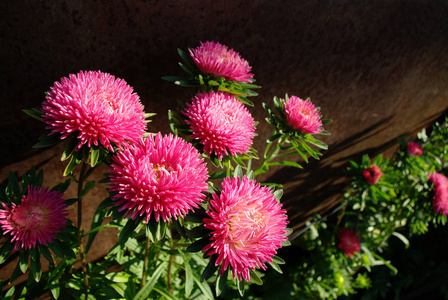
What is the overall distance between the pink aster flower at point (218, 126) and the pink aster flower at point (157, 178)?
131mm

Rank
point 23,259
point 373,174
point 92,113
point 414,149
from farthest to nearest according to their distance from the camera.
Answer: point 414,149
point 373,174
point 23,259
point 92,113

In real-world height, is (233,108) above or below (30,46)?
below

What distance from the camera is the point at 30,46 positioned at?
104 centimetres

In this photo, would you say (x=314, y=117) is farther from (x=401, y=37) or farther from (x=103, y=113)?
(x=401, y=37)

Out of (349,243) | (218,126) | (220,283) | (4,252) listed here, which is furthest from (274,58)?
(349,243)

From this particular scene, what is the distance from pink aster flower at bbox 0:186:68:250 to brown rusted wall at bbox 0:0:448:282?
376mm

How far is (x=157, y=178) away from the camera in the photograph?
2.66 ft

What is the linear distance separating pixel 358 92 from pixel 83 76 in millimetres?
1754

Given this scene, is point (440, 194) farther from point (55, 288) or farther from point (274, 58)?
point (55, 288)

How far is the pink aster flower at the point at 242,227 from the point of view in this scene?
820 mm

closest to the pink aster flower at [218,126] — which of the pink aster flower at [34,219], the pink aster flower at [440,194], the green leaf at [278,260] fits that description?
the green leaf at [278,260]

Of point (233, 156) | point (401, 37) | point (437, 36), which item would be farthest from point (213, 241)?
point (437, 36)

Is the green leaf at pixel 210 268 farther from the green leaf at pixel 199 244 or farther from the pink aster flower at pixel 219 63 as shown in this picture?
the pink aster flower at pixel 219 63

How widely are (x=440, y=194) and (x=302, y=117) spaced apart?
1658 mm
